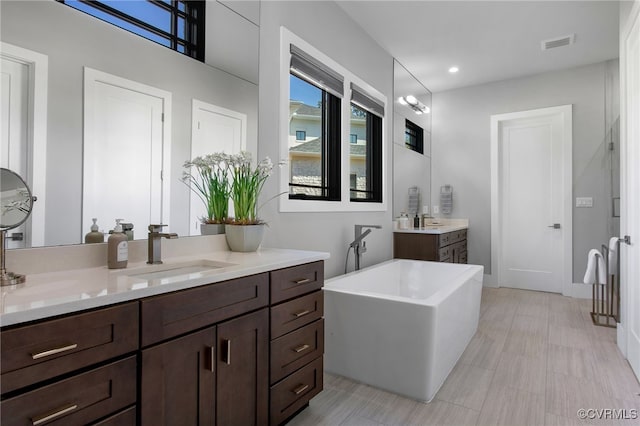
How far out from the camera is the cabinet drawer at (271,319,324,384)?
1.57 meters

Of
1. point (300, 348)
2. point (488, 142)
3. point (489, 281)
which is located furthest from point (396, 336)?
point (488, 142)

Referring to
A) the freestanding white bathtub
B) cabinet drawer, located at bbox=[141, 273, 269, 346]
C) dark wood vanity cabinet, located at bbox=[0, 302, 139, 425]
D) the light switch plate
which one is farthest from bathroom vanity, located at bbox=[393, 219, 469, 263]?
dark wood vanity cabinet, located at bbox=[0, 302, 139, 425]

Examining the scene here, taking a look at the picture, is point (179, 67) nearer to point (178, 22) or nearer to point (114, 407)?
point (178, 22)

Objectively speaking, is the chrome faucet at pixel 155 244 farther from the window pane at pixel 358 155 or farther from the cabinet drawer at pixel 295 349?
the window pane at pixel 358 155

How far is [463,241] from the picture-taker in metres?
4.71

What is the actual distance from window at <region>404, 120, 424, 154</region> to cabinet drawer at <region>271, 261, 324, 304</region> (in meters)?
3.00

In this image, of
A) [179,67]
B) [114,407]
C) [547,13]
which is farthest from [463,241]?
[114,407]

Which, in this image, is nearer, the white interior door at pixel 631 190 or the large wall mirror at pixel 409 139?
the white interior door at pixel 631 190

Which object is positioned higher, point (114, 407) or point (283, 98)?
point (283, 98)

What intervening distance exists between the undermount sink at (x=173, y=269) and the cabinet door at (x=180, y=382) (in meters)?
0.28

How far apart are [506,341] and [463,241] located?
2.01m

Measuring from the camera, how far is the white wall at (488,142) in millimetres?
4172

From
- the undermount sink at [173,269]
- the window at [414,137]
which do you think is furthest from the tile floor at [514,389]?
the window at [414,137]

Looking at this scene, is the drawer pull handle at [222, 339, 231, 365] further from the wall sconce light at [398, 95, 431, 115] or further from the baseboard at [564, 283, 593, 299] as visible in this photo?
the baseboard at [564, 283, 593, 299]
